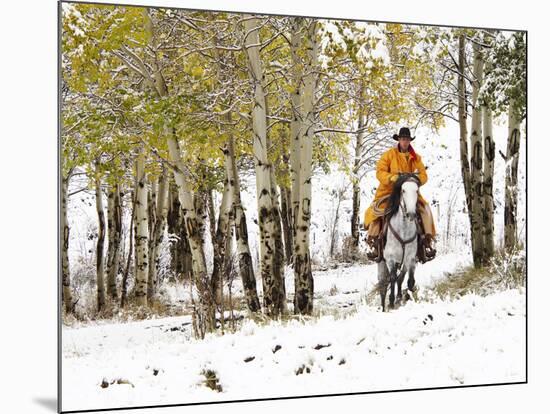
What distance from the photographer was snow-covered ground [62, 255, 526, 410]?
6535 mm

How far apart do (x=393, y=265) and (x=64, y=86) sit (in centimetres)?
296

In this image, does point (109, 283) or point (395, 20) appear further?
point (395, 20)

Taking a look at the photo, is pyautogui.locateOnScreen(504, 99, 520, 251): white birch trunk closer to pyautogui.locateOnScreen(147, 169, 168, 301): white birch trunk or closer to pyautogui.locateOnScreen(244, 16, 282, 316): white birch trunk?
pyautogui.locateOnScreen(244, 16, 282, 316): white birch trunk

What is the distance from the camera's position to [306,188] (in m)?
7.14

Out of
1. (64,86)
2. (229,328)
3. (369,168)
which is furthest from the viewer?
(369,168)

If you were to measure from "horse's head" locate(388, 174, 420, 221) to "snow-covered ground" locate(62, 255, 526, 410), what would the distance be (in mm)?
493

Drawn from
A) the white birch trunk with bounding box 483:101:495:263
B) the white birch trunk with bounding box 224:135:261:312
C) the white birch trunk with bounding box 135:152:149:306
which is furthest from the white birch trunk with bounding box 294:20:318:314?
the white birch trunk with bounding box 483:101:495:263

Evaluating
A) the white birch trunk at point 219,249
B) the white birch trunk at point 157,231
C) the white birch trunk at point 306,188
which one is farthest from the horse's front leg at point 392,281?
the white birch trunk at point 157,231

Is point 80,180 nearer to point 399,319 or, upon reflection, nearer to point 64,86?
point 64,86

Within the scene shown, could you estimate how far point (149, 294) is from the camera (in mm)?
6691

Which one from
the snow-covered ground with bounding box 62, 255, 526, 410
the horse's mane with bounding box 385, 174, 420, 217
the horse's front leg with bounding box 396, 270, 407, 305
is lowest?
the snow-covered ground with bounding box 62, 255, 526, 410

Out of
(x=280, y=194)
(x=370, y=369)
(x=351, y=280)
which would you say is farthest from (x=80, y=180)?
(x=370, y=369)

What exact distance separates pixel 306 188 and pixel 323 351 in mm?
1281

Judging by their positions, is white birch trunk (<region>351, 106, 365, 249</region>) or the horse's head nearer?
white birch trunk (<region>351, 106, 365, 249</region>)
